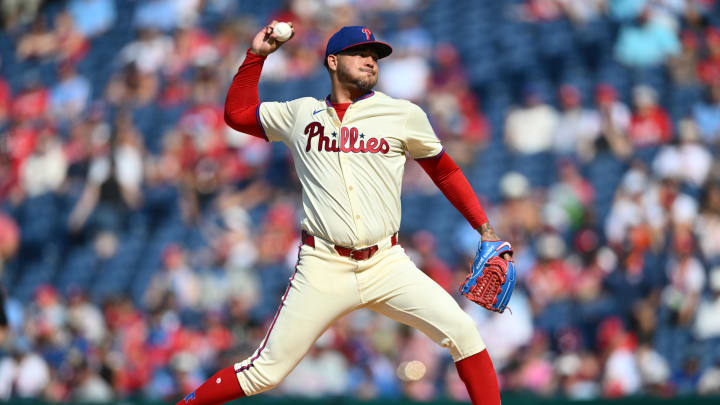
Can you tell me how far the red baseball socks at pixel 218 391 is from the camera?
3947mm

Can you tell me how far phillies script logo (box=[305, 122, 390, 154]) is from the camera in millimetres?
3951

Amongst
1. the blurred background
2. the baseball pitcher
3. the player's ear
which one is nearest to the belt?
the baseball pitcher

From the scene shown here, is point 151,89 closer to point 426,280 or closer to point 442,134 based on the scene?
point 442,134

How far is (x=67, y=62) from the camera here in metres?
12.3

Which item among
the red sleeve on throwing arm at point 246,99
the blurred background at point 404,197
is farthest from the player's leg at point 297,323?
the blurred background at point 404,197

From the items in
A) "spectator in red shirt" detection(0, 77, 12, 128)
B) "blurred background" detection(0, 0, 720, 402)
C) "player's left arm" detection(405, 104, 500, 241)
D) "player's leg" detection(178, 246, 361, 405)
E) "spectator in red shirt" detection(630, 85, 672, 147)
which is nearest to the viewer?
"player's leg" detection(178, 246, 361, 405)

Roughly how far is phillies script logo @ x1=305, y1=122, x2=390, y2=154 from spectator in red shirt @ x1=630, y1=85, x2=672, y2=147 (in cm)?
640

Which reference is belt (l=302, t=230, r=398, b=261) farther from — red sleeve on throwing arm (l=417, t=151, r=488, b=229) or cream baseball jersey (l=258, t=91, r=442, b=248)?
red sleeve on throwing arm (l=417, t=151, r=488, b=229)

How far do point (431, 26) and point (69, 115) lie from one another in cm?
443

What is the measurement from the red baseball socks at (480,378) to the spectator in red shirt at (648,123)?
633cm

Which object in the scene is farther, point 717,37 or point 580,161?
point 717,37

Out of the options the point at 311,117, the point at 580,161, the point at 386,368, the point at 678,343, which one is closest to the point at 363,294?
the point at 311,117

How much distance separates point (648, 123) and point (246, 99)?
6.69 meters

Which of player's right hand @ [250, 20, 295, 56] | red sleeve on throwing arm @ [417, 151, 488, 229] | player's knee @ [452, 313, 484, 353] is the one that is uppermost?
player's right hand @ [250, 20, 295, 56]
